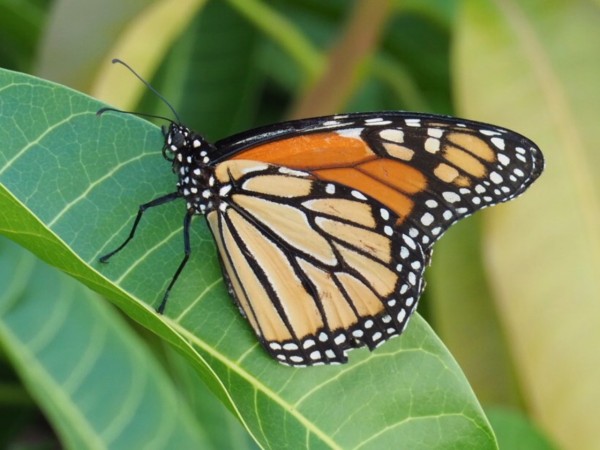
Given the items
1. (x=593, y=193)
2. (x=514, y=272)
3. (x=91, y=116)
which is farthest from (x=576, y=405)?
(x=91, y=116)

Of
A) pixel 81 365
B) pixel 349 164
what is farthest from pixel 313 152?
pixel 81 365

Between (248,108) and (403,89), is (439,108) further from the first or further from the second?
(248,108)

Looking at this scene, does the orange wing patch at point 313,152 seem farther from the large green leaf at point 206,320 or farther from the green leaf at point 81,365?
the green leaf at point 81,365

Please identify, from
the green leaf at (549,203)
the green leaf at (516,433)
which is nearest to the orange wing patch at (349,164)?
the green leaf at (549,203)

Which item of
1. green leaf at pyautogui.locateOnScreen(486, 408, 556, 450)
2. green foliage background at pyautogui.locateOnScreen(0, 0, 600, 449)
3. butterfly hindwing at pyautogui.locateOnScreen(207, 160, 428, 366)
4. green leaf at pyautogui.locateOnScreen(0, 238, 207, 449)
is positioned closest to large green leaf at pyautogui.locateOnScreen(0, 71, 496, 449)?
green foliage background at pyautogui.locateOnScreen(0, 0, 600, 449)

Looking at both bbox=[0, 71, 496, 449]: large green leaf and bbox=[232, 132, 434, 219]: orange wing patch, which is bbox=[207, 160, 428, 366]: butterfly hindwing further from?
bbox=[0, 71, 496, 449]: large green leaf
